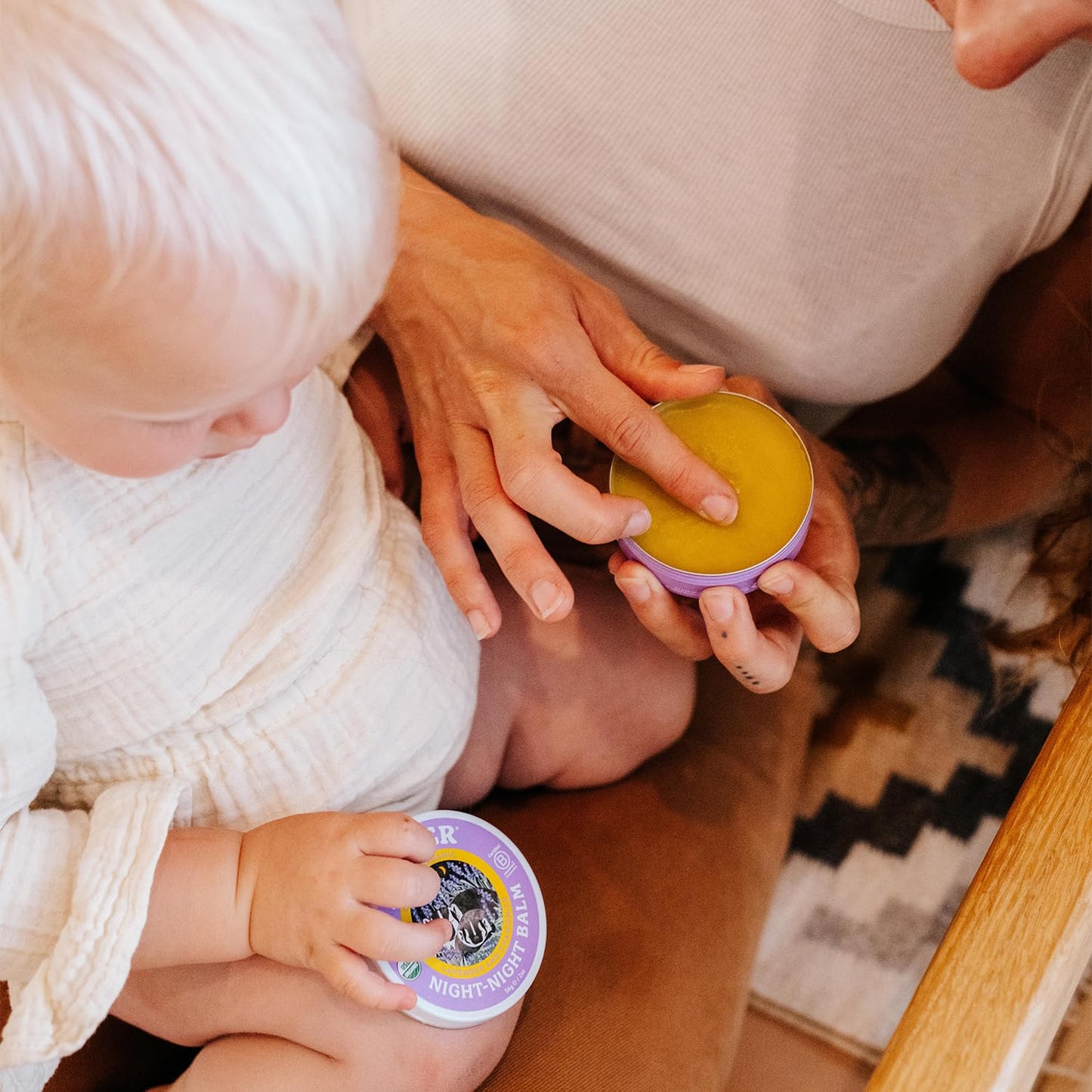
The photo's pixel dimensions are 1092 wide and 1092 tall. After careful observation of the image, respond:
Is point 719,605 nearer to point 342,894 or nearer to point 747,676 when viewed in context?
point 747,676

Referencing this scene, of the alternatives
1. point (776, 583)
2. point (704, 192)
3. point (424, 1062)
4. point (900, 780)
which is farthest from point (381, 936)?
point (900, 780)

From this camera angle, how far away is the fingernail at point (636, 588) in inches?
28.0

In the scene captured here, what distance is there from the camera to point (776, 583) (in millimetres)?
683

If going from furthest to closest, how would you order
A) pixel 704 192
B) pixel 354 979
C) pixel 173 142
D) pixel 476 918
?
pixel 704 192 < pixel 476 918 < pixel 354 979 < pixel 173 142

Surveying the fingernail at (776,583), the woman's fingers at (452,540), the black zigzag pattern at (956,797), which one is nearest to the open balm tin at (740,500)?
the fingernail at (776,583)

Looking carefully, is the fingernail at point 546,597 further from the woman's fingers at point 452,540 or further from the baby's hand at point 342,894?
the baby's hand at point 342,894

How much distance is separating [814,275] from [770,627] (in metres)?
0.31

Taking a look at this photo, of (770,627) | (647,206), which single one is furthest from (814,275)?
(770,627)

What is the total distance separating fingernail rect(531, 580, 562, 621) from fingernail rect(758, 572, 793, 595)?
0.46 feet

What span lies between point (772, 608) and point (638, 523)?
20 centimetres

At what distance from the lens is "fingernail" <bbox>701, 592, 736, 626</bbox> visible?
68cm

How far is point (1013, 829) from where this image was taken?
0.60m

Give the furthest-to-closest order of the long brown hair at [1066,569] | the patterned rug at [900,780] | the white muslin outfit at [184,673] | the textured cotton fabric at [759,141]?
1. the patterned rug at [900,780]
2. the long brown hair at [1066,569]
3. the textured cotton fabric at [759,141]
4. the white muslin outfit at [184,673]

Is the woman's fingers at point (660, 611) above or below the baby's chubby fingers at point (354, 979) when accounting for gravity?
above
